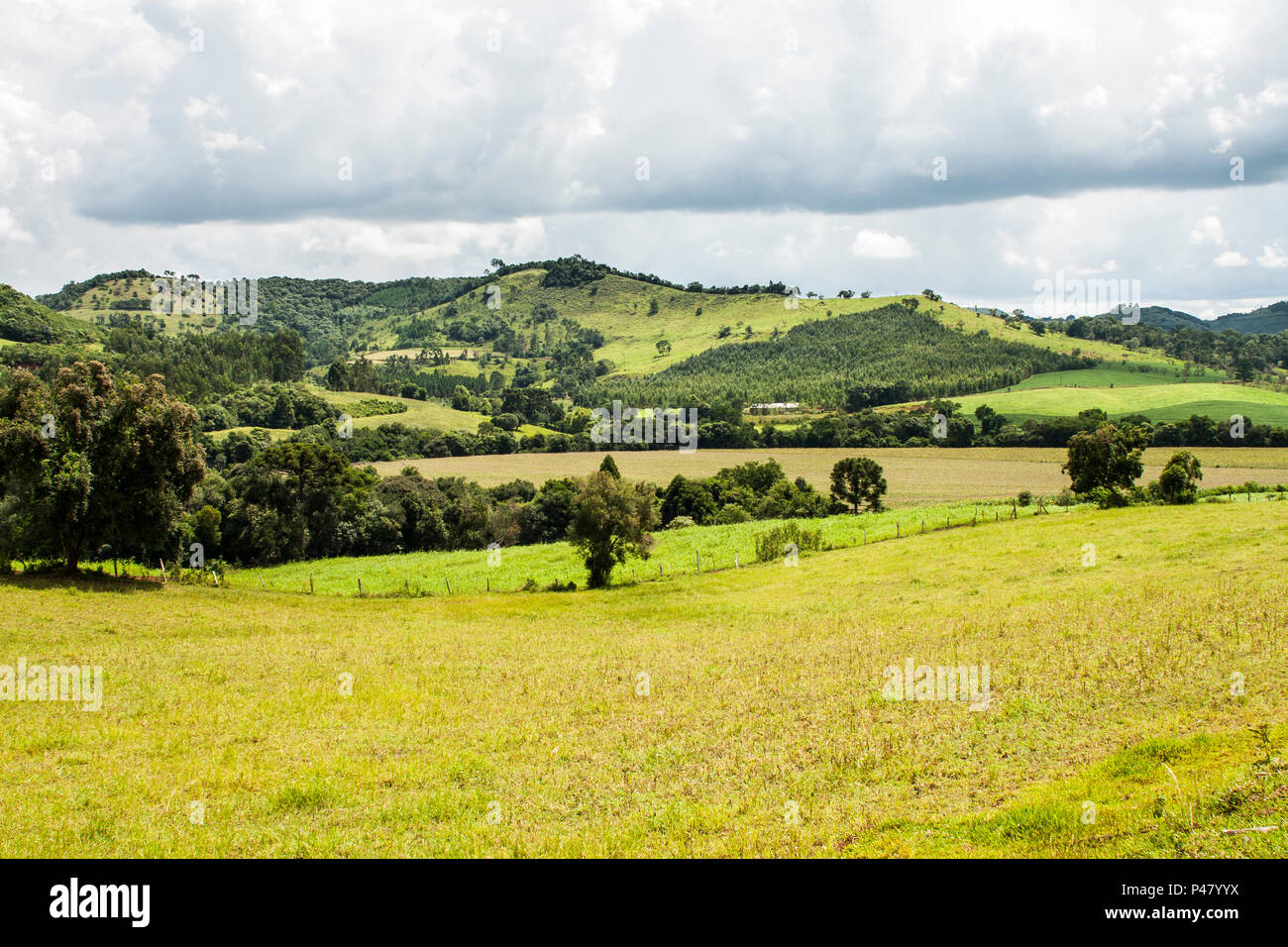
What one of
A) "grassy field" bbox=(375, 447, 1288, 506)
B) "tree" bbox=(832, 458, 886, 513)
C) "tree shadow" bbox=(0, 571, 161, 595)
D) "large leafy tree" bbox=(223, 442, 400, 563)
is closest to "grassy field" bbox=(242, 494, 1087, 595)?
"large leafy tree" bbox=(223, 442, 400, 563)

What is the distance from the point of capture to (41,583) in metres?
40.4

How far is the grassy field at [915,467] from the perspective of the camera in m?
98.1

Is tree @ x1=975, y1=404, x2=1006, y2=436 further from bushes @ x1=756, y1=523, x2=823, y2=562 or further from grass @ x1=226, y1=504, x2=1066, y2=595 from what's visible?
bushes @ x1=756, y1=523, x2=823, y2=562

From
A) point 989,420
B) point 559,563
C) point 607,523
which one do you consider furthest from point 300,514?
point 989,420

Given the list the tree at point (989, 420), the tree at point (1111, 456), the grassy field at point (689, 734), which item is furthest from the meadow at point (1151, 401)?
the grassy field at point (689, 734)

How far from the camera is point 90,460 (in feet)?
139

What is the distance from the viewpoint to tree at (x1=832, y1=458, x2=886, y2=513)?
301 ft

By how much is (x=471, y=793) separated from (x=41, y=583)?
36.9 metres

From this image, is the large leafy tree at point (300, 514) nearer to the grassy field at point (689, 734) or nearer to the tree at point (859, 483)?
the grassy field at point (689, 734)

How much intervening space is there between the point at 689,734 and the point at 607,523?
34.5 m

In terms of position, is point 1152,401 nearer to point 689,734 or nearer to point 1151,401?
point 1151,401

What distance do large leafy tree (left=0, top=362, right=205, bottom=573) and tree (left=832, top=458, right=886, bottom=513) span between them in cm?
6754
